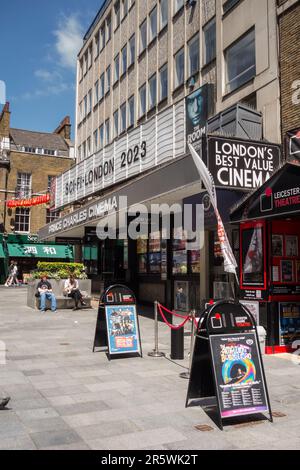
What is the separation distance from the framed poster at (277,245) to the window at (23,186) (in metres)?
33.6

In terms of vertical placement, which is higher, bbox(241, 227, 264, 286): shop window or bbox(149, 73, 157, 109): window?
bbox(149, 73, 157, 109): window

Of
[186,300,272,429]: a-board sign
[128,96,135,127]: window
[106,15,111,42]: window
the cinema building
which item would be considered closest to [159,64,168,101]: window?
the cinema building

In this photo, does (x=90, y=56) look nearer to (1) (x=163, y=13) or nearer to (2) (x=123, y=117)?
(2) (x=123, y=117)

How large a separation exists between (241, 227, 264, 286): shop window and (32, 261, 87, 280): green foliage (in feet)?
34.2

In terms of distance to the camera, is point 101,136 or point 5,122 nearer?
point 101,136

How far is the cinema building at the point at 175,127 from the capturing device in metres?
11.5

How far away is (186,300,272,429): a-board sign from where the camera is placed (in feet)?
17.0

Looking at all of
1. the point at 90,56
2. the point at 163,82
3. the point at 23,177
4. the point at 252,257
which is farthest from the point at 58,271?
the point at 23,177

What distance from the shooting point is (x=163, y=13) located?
20.0 m

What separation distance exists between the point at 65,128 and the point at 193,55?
119ft

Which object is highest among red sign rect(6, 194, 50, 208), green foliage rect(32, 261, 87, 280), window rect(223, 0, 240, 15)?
window rect(223, 0, 240, 15)

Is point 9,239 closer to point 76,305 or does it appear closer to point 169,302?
point 76,305

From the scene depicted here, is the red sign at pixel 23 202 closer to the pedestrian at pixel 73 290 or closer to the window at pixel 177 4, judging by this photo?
the pedestrian at pixel 73 290

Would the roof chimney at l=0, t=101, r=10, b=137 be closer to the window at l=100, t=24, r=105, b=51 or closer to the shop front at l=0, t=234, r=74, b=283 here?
the shop front at l=0, t=234, r=74, b=283
